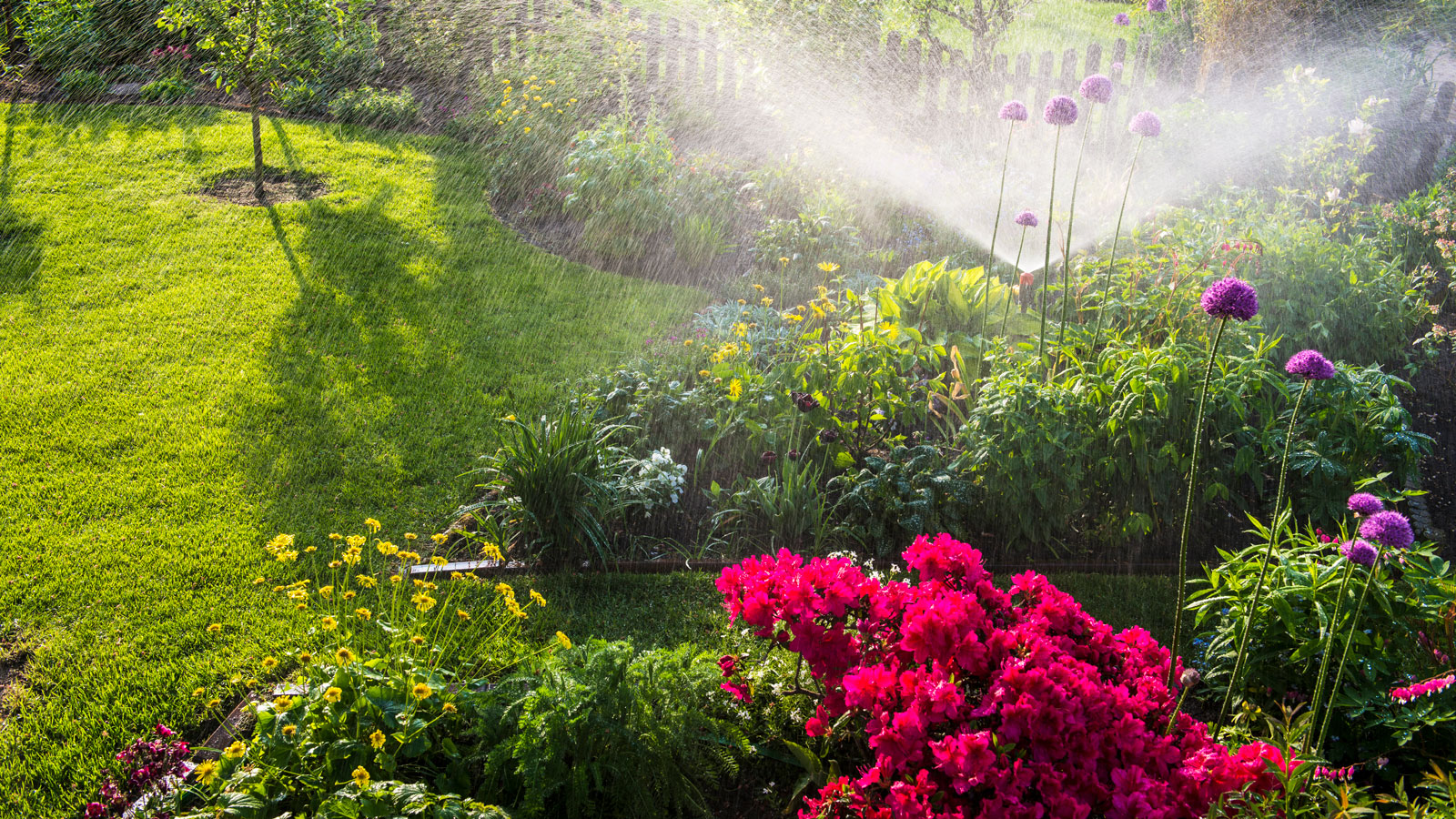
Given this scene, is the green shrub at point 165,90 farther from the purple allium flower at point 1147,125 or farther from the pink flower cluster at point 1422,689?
the pink flower cluster at point 1422,689

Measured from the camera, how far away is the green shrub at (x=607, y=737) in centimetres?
212

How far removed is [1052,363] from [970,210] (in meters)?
3.04

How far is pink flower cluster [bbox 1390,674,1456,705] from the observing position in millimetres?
2061

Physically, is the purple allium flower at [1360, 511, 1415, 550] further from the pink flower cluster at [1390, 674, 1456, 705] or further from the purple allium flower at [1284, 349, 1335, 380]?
the pink flower cluster at [1390, 674, 1456, 705]

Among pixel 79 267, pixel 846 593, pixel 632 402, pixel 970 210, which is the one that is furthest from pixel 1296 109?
pixel 79 267

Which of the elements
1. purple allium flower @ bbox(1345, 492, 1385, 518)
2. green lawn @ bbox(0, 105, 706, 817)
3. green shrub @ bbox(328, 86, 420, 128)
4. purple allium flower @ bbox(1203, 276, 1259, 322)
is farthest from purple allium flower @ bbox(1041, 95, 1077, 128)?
green shrub @ bbox(328, 86, 420, 128)

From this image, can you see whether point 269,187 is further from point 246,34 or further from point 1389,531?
point 1389,531

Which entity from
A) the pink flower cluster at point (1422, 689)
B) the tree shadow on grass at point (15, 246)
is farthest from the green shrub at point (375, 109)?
the pink flower cluster at point (1422, 689)

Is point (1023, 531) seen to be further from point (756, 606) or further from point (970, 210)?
point (970, 210)

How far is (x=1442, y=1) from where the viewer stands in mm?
10094

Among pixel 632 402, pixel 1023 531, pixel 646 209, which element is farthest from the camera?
pixel 646 209

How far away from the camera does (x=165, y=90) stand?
880 cm

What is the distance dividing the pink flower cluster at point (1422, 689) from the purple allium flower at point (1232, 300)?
97 centimetres

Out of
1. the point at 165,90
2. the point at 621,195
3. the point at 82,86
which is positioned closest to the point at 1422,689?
the point at 621,195
